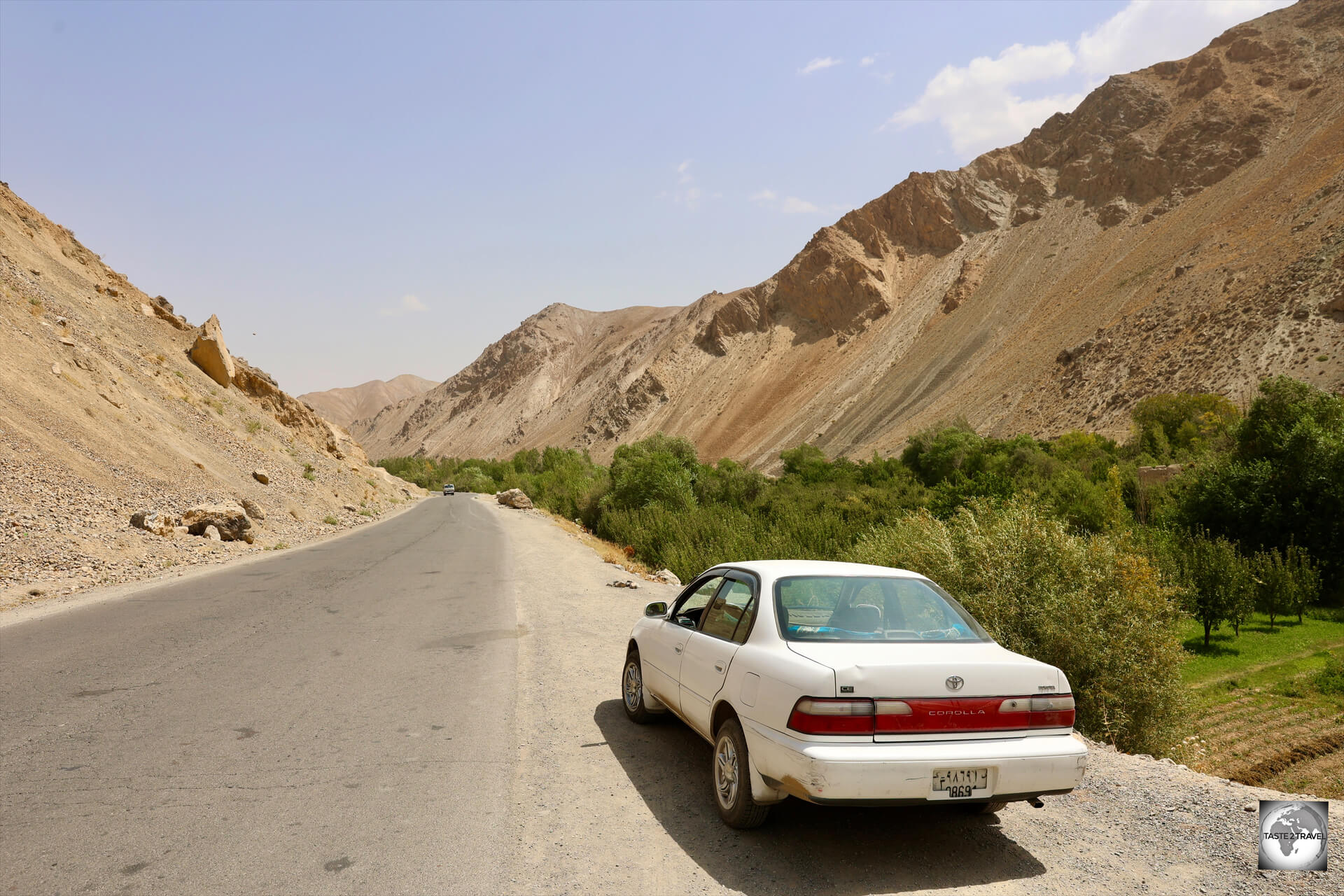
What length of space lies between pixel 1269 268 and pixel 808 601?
68.3 meters

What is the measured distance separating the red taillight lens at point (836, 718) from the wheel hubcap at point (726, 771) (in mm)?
688

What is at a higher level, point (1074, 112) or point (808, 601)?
point (1074, 112)

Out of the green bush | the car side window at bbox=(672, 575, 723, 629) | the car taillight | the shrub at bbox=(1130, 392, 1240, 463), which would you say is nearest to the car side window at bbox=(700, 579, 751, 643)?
the car side window at bbox=(672, 575, 723, 629)

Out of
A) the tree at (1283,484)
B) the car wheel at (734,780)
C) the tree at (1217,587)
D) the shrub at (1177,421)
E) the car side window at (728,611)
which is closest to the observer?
the car wheel at (734,780)

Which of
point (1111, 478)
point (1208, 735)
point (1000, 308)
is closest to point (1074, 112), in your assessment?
point (1000, 308)

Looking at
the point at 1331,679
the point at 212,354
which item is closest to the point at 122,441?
the point at 212,354

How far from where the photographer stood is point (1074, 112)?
97.7 metres

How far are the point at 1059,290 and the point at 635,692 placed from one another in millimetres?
82178

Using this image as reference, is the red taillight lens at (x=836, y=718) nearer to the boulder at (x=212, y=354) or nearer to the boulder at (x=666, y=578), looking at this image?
the boulder at (x=666, y=578)

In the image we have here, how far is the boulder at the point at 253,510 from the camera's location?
23.7m

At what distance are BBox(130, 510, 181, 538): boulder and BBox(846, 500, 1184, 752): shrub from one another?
639 inches

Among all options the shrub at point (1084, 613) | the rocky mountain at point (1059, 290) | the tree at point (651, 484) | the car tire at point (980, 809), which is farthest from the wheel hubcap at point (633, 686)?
the rocky mountain at point (1059, 290)

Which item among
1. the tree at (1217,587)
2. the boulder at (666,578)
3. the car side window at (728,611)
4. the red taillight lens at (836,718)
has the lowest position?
the tree at (1217,587)

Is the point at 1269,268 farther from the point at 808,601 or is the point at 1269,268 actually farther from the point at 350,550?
the point at 808,601
